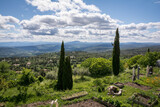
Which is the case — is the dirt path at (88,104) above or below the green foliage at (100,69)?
above

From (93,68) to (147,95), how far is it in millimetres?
21354

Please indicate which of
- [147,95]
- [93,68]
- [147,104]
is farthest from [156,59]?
[147,104]

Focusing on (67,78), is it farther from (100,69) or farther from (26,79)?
(100,69)

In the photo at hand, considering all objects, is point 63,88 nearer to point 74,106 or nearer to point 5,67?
point 74,106

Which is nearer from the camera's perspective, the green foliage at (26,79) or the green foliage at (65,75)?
the green foliage at (65,75)

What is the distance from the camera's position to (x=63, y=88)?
51.6 ft

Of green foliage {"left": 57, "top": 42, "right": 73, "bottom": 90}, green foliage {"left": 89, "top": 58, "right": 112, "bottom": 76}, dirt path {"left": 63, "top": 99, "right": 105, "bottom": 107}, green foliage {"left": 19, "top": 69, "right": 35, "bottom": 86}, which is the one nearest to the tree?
green foliage {"left": 57, "top": 42, "right": 73, "bottom": 90}

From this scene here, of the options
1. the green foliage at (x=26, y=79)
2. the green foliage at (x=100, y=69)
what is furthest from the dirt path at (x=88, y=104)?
the green foliage at (x=100, y=69)

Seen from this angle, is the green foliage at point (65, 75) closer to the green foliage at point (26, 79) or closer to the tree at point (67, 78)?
the tree at point (67, 78)

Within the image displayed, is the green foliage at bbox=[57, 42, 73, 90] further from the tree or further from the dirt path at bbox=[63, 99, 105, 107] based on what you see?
the dirt path at bbox=[63, 99, 105, 107]

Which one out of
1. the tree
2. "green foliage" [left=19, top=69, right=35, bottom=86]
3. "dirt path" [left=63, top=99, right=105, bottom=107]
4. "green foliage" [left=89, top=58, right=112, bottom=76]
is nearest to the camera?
"dirt path" [left=63, top=99, right=105, bottom=107]

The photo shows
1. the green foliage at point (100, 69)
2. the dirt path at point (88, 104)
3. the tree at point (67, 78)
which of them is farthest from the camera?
the green foliage at point (100, 69)

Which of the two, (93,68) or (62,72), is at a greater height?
(62,72)

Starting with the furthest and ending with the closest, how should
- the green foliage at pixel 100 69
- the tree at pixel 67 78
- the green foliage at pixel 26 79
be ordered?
the green foliage at pixel 100 69, the green foliage at pixel 26 79, the tree at pixel 67 78
